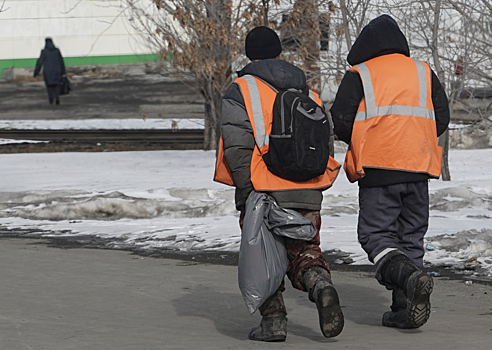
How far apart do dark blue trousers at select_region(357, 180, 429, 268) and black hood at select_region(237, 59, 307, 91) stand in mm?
717

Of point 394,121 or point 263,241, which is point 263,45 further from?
point 263,241

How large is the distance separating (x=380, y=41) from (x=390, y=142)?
0.57 m

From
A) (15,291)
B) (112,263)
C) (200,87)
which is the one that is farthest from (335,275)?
(200,87)

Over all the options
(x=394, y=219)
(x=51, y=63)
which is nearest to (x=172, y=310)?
(x=394, y=219)

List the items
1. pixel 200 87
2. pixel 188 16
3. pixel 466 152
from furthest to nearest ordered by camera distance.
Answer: pixel 466 152, pixel 200 87, pixel 188 16

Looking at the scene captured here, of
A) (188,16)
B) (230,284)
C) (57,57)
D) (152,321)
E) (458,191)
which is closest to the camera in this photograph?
(152,321)

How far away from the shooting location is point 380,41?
4.41 m

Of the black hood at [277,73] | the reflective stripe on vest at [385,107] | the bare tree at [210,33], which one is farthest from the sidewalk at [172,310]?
the bare tree at [210,33]

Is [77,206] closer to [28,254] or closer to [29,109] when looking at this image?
[28,254]

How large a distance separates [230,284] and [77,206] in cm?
421

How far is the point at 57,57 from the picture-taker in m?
25.2

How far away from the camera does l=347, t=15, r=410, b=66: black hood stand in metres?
4.41

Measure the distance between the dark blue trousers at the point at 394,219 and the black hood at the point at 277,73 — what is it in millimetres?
717

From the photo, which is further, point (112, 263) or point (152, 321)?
point (112, 263)
